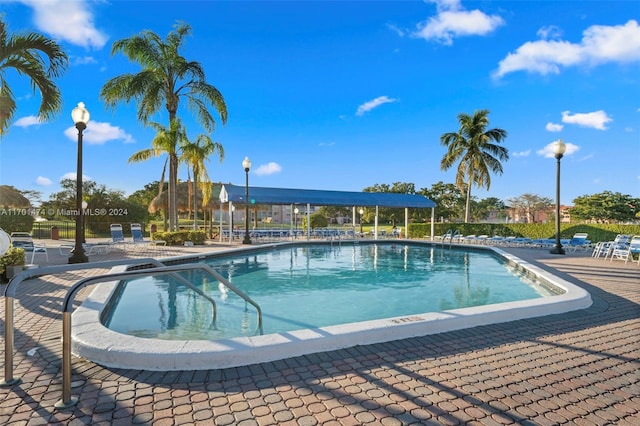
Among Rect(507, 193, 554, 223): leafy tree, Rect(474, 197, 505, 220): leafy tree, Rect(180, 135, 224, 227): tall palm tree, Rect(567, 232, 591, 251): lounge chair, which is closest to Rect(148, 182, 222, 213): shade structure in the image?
Rect(180, 135, 224, 227): tall palm tree

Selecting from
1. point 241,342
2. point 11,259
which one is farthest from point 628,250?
point 11,259

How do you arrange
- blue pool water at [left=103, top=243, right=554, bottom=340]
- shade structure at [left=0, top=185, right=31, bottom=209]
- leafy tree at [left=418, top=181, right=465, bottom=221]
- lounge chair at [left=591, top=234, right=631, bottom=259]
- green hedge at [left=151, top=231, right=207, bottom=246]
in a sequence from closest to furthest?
blue pool water at [left=103, top=243, right=554, bottom=340]
lounge chair at [left=591, top=234, right=631, bottom=259]
green hedge at [left=151, top=231, right=207, bottom=246]
shade structure at [left=0, top=185, right=31, bottom=209]
leafy tree at [left=418, top=181, right=465, bottom=221]

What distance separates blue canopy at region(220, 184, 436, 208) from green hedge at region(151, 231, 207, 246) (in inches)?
129

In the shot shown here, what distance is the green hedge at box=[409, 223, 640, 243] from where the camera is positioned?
20.2 metres

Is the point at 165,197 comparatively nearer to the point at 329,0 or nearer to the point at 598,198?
the point at 329,0

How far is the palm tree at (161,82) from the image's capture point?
16266mm

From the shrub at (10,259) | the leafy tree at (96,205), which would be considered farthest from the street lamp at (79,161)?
the leafy tree at (96,205)

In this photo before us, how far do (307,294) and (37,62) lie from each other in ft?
31.9

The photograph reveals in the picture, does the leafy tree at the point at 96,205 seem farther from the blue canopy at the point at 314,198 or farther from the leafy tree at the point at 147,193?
the leafy tree at the point at 147,193

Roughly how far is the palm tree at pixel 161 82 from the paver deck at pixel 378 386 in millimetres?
14732

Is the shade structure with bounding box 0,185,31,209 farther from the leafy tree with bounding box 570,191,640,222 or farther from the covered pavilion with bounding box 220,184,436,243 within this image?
the leafy tree with bounding box 570,191,640,222

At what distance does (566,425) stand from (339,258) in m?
12.7

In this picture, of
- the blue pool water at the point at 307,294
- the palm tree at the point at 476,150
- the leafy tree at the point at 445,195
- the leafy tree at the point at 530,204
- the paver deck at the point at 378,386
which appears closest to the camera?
the paver deck at the point at 378,386

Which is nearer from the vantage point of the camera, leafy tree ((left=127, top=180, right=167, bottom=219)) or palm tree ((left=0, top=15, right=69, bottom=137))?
palm tree ((left=0, top=15, right=69, bottom=137))
